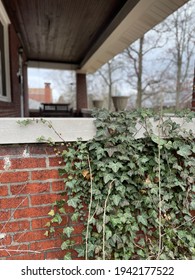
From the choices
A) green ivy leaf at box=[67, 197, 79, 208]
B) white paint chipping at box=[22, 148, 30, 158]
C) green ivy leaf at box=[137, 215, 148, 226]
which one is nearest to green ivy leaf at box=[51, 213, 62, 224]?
green ivy leaf at box=[67, 197, 79, 208]

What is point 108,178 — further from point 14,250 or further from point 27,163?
point 14,250

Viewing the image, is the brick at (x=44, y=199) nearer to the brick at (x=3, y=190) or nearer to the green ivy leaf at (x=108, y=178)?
the brick at (x=3, y=190)

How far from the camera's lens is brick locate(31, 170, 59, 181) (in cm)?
152

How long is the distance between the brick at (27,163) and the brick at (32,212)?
0.96ft

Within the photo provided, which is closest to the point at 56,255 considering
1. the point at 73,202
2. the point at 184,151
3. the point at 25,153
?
the point at 73,202

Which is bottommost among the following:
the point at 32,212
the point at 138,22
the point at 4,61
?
the point at 32,212

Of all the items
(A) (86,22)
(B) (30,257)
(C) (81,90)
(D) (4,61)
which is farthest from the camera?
(C) (81,90)

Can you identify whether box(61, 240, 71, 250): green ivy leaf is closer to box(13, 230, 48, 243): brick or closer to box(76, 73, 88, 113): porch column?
box(13, 230, 48, 243): brick

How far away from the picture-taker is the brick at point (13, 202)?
1474 mm

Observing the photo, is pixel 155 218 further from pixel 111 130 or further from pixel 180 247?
pixel 111 130

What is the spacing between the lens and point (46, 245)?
1591mm

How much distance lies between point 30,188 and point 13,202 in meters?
0.14

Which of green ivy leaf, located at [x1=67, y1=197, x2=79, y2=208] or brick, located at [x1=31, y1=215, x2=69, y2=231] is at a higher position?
green ivy leaf, located at [x1=67, y1=197, x2=79, y2=208]

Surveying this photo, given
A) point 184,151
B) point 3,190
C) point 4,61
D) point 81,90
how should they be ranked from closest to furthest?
point 3,190, point 184,151, point 4,61, point 81,90
